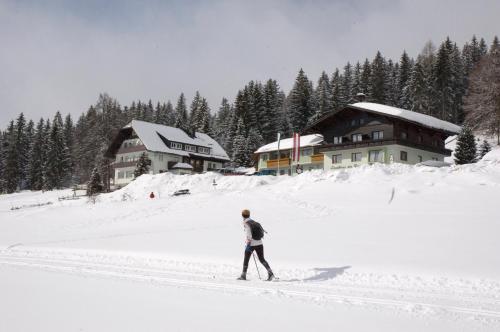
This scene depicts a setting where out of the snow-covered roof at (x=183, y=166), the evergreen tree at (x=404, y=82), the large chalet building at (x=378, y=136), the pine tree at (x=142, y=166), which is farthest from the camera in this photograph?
the evergreen tree at (x=404, y=82)

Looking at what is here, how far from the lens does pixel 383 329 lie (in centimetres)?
613

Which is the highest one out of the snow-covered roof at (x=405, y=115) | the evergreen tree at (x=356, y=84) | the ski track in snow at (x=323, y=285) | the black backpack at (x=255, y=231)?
the evergreen tree at (x=356, y=84)

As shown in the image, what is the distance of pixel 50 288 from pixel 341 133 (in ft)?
134

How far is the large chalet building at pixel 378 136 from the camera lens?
41.5 meters

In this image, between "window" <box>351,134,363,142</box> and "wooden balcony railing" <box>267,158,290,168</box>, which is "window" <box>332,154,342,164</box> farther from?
"wooden balcony railing" <box>267,158,290,168</box>

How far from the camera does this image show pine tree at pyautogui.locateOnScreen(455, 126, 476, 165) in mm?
40625

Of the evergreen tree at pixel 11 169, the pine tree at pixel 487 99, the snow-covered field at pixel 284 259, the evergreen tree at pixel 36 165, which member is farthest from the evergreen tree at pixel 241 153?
the evergreen tree at pixel 11 169

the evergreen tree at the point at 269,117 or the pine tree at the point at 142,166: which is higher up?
the evergreen tree at the point at 269,117

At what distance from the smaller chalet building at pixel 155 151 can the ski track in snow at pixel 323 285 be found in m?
48.0

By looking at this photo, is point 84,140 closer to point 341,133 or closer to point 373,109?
point 341,133

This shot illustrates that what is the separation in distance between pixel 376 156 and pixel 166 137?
36018mm

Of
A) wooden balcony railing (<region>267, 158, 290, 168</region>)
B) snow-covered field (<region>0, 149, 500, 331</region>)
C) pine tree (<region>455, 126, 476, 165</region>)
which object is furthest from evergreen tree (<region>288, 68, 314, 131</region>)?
snow-covered field (<region>0, 149, 500, 331</region>)

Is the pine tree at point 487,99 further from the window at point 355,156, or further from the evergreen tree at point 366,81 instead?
the evergreen tree at point 366,81

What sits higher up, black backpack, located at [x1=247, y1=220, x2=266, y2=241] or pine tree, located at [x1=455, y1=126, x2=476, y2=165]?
pine tree, located at [x1=455, y1=126, x2=476, y2=165]
